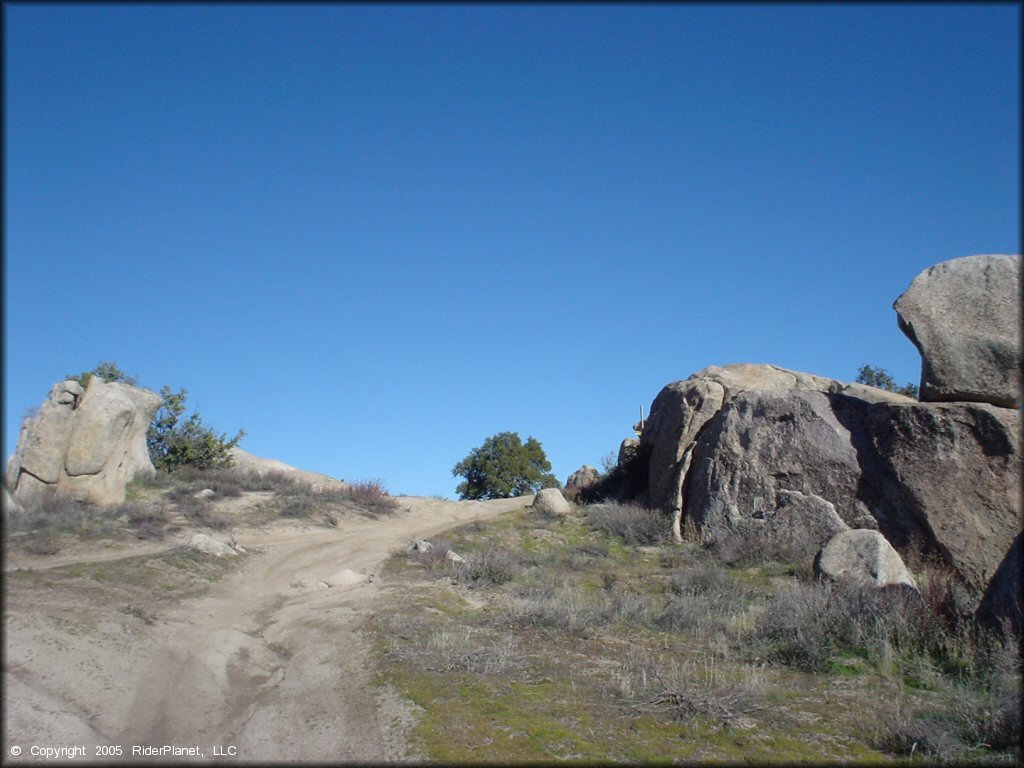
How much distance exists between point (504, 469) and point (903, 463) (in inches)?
1032

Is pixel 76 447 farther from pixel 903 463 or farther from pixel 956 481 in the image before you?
pixel 956 481

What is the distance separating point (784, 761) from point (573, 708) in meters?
2.04

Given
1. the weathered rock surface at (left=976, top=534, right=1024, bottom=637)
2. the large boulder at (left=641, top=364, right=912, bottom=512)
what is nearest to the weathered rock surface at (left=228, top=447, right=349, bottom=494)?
the large boulder at (left=641, top=364, right=912, bottom=512)

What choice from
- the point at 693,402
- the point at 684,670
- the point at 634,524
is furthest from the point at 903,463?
the point at 684,670

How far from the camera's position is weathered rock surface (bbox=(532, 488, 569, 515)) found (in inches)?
899

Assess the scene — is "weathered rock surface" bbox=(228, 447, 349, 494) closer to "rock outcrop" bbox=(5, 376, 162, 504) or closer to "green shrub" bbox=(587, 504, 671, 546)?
"rock outcrop" bbox=(5, 376, 162, 504)

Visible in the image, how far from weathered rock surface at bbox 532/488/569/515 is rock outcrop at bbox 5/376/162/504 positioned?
1090 cm

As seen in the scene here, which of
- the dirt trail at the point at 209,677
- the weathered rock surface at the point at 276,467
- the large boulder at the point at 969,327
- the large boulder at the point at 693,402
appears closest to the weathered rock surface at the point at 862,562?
the large boulder at the point at 969,327

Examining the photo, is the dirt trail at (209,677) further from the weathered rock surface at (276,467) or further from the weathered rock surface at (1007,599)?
the weathered rock surface at (276,467)

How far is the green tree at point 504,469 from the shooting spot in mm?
40031

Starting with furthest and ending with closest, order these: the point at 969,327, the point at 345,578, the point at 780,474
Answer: the point at 780,474 < the point at 345,578 < the point at 969,327

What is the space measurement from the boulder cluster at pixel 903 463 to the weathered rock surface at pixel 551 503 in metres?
3.12

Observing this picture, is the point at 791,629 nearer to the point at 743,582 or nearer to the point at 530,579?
the point at 743,582

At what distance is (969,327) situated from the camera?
13664 mm
